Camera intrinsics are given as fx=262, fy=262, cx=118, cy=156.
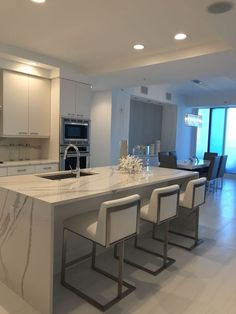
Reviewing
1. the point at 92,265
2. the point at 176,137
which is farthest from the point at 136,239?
the point at 176,137

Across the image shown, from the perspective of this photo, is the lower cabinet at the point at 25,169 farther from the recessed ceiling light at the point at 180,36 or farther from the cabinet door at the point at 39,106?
the recessed ceiling light at the point at 180,36

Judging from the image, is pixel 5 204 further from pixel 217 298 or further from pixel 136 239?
pixel 217 298

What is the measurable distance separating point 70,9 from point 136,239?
278 centimetres

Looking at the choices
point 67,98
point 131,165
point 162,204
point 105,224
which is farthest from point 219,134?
point 105,224

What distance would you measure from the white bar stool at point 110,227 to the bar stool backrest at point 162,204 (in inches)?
14.0

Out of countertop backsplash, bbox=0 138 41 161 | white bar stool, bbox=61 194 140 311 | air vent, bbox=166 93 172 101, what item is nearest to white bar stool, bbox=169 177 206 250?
white bar stool, bbox=61 194 140 311

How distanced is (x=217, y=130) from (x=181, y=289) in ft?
26.7

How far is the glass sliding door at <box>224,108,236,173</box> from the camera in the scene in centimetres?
929

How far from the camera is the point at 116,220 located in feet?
6.89

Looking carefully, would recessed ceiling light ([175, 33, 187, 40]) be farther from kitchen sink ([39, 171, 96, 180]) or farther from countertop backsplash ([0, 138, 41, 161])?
countertop backsplash ([0, 138, 41, 161])

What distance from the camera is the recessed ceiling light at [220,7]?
2.24 metres

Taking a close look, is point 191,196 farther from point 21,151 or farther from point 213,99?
point 213,99

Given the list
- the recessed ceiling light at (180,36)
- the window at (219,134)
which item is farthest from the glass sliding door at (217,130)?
the recessed ceiling light at (180,36)

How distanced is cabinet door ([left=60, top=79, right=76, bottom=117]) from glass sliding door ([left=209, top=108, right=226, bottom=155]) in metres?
6.38
